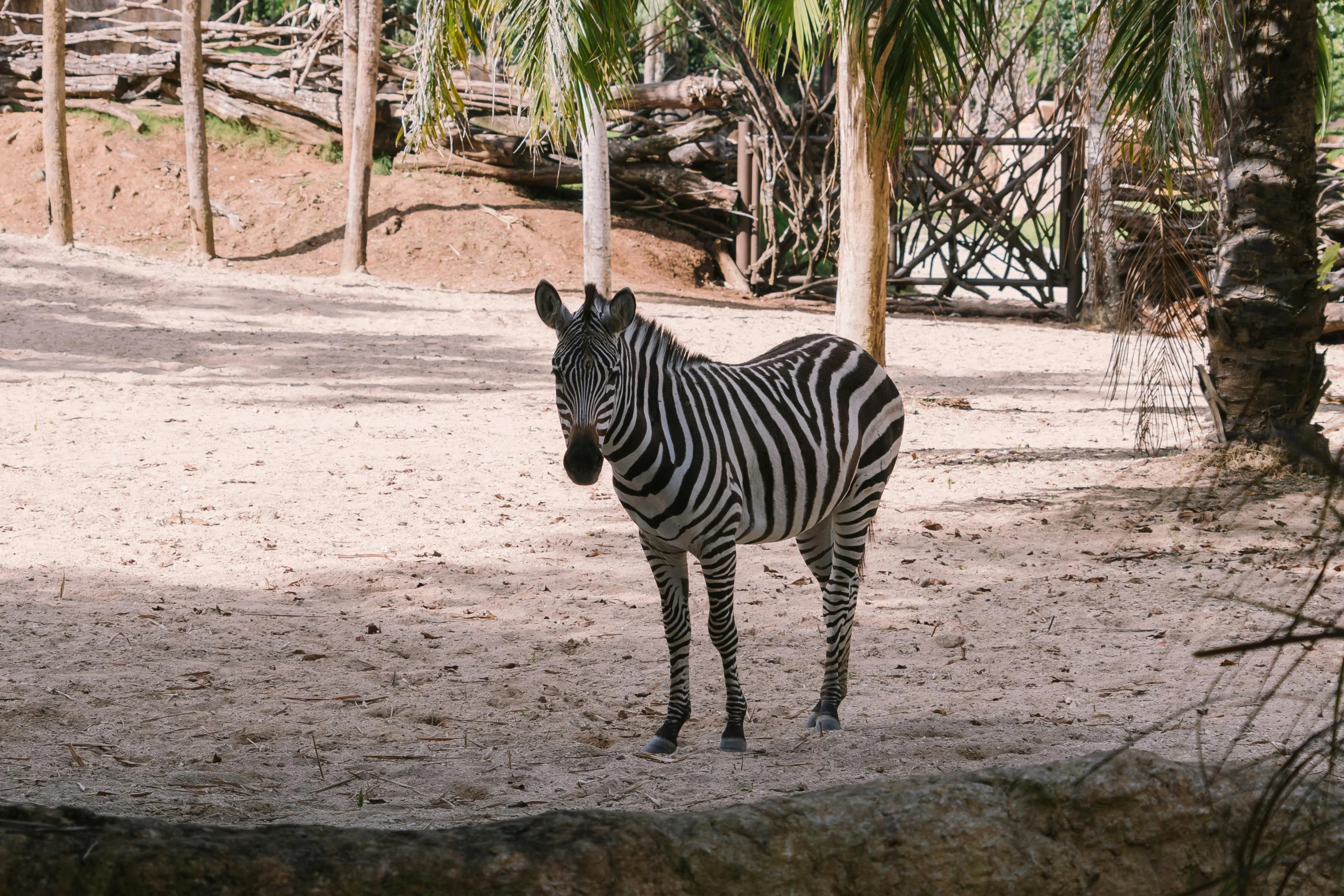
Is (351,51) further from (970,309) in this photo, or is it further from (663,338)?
(663,338)

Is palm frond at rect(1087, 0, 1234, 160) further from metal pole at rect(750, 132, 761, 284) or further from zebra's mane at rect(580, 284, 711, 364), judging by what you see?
metal pole at rect(750, 132, 761, 284)

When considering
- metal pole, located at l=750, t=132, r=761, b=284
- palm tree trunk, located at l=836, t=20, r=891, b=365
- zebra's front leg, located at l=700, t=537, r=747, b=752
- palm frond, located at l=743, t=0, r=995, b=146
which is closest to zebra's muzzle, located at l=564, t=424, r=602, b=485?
zebra's front leg, located at l=700, t=537, r=747, b=752

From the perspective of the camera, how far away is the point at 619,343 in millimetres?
4289

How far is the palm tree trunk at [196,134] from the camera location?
1542cm

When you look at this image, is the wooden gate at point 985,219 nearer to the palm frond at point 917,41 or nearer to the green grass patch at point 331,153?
the green grass patch at point 331,153

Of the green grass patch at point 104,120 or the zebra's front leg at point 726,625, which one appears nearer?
the zebra's front leg at point 726,625

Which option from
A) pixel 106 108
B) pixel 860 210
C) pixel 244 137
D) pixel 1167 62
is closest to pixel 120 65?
pixel 106 108

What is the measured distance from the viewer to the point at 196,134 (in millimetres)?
15734

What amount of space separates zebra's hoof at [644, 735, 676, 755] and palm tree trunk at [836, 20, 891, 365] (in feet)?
12.8

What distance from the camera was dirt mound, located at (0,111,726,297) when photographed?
17297mm

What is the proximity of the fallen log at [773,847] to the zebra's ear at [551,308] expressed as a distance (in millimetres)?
2348

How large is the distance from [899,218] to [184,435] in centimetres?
1191

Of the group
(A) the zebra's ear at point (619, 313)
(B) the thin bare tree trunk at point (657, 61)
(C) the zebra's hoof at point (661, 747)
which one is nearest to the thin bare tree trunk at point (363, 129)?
(B) the thin bare tree trunk at point (657, 61)

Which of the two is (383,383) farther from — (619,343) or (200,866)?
(200,866)
